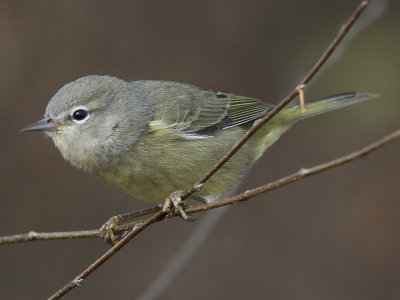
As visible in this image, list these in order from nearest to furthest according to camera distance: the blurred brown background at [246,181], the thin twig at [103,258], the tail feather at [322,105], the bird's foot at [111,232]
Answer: the thin twig at [103,258] < the bird's foot at [111,232] < the tail feather at [322,105] < the blurred brown background at [246,181]

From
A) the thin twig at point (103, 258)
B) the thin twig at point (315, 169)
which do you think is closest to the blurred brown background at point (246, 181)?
the thin twig at point (103, 258)

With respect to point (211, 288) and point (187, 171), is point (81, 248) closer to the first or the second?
point (211, 288)

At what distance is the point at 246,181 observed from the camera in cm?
878

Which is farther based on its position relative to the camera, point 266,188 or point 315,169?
point 266,188

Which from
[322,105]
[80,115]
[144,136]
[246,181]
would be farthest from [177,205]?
[246,181]

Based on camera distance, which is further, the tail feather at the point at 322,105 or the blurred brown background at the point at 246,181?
the blurred brown background at the point at 246,181

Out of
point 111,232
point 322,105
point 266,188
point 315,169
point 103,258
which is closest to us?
point 315,169

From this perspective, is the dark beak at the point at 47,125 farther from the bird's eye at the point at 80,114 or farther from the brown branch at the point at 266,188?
the brown branch at the point at 266,188

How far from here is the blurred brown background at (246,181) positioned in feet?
26.8

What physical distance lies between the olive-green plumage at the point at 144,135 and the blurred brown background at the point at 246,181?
12.0 feet

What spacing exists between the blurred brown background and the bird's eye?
4.38 m

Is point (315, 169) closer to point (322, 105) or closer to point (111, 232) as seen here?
point (111, 232)

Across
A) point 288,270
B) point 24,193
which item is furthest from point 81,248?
point 288,270

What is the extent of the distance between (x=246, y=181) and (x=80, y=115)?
4908 mm
